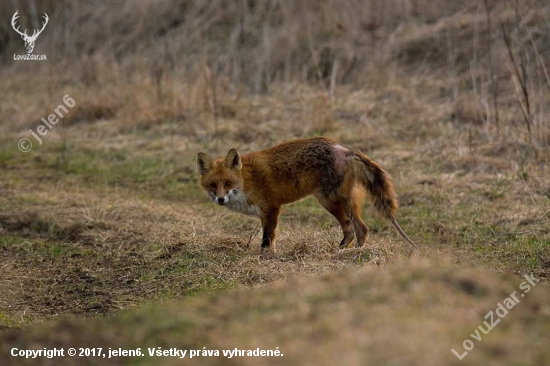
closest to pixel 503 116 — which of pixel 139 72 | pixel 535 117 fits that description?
pixel 535 117

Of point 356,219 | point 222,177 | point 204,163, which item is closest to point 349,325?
point 356,219

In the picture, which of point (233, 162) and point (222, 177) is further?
point (233, 162)

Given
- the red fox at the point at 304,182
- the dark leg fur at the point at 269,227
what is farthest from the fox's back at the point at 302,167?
the dark leg fur at the point at 269,227

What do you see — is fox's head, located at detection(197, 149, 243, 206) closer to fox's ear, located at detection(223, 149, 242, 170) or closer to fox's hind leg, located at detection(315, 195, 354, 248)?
fox's ear, located at detection(223, 149, 242, 170)

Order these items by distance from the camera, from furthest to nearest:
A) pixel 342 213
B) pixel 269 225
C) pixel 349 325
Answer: pixel 269 225 → pixel 342 213 → pixel 349 325

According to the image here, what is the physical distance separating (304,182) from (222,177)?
987 mm

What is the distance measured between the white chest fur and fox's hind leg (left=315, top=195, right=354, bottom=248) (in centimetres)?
80

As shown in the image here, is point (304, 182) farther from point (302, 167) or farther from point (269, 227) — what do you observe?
point (269, 227)

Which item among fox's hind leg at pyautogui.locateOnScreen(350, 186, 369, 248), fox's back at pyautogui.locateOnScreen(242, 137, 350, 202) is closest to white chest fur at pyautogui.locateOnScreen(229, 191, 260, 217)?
fox's back at pyautogui.locateOnScreen(242, 137, 350, 202)

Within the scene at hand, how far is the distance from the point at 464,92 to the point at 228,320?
12.3 meters

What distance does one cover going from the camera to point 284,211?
1178 centimetres

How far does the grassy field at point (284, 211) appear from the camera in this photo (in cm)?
495

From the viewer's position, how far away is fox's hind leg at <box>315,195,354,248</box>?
891 cm

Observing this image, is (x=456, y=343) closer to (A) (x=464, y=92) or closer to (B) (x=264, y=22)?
(A) (x=464, y=92)
